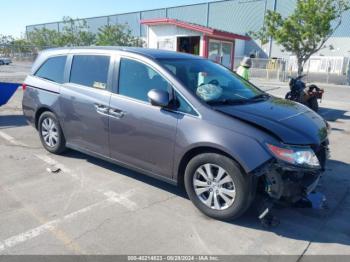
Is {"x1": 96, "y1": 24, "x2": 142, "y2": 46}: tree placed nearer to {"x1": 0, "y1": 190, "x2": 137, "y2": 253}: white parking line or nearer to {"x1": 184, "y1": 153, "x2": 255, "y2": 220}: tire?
{"x1": 0, "y1": 190, "x2": 137, "y2": 253}: white parking line

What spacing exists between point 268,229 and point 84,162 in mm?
3050

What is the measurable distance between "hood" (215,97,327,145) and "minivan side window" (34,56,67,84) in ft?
9.25

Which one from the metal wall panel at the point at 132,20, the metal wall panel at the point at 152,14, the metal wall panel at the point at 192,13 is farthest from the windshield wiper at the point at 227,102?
the metal wall panel at the point at 132,20

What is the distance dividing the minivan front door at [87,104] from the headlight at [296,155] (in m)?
2.24

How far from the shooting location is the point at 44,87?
5363 millimetres

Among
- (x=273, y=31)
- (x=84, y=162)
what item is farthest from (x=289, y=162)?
(x=273, y=31)

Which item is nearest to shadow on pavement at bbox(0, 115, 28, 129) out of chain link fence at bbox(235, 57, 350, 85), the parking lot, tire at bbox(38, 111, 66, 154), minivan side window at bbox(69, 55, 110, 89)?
tire at bbox(38, 111, 66, 154)

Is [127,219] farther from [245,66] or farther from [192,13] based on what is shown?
[192,13]

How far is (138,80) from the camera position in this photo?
4219mm

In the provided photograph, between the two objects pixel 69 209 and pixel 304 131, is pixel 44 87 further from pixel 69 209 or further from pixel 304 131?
pixel 304 131

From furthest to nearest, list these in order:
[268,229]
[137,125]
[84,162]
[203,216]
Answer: [84,162]
[137,125]
[203,216]
[268,229]

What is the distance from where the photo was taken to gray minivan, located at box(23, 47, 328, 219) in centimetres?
332

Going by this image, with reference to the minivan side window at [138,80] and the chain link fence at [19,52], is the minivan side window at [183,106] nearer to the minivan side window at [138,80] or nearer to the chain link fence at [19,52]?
the minivan side window at [138,80]

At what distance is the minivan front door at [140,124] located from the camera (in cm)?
386
